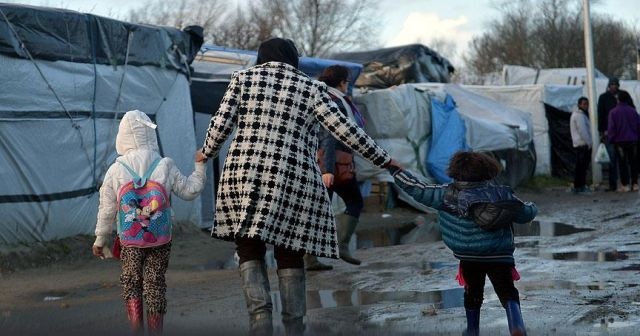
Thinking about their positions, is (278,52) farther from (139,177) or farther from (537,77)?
(537,77)

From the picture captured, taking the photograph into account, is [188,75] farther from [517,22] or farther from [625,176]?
[517,22]

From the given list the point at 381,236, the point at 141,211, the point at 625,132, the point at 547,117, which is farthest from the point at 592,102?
the point at 141,211

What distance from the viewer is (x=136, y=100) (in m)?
11.2

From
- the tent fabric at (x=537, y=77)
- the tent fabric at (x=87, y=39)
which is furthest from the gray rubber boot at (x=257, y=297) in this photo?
the tent fabric at (x=537, y=77)

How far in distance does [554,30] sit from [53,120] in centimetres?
4702

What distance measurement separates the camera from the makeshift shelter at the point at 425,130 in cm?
1551

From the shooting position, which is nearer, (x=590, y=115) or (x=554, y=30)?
(x=590, y=115)

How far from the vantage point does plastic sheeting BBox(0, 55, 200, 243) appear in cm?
959

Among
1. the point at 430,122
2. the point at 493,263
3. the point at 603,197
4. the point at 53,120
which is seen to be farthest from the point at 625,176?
the point at 493,263

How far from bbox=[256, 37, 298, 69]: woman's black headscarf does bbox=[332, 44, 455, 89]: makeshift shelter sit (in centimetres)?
1538

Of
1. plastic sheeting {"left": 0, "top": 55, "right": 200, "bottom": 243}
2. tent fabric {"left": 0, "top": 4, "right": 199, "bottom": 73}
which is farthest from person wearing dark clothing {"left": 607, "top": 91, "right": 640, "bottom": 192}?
plastic sheeting {"left": 0, "top": 55, "right": 200, "bottom": 243}

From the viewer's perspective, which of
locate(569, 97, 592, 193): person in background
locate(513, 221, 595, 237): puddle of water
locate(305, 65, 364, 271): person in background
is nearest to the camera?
locate(305, 65, 364, 271): person in background

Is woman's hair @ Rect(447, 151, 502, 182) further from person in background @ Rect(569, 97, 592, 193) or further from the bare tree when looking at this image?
the bare tree

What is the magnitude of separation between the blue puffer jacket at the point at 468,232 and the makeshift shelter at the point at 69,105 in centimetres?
504
